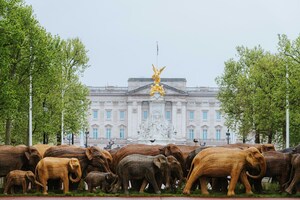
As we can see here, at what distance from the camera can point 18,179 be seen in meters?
20.1

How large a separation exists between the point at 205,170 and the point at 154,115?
80600mm

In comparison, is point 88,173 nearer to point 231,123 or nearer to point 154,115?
point 231,123

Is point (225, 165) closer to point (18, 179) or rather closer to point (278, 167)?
point (278, 167)

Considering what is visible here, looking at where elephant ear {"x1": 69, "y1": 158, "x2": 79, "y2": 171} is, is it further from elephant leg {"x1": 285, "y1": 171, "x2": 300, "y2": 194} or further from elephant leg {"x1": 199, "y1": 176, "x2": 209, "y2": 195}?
elephant leg {"x1": 285, "y1": 171, "x2": 300, "y2": 194}

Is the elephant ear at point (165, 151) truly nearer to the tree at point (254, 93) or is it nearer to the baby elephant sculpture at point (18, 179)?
the baby elephant sculpture at point (18, 179)

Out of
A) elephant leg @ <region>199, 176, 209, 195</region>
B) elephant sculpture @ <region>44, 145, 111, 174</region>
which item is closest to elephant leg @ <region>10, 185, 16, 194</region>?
elephant sculpture @ <region>44, 145, 111, 174</region>

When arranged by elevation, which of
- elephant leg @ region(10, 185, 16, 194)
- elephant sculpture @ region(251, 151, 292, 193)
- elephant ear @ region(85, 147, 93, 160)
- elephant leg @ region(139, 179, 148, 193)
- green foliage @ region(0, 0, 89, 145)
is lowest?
elephant leg @ region(10, 185, 16, 194)

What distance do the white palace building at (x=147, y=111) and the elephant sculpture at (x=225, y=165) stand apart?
124446mm

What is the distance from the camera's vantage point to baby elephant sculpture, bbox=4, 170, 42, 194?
65.7ft

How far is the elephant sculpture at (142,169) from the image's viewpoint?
19.9 meters

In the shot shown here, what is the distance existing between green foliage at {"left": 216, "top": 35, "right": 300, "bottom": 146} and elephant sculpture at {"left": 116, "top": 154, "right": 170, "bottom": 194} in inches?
999


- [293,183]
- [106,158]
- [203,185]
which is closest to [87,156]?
[106,158]

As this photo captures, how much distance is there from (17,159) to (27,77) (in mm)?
20948

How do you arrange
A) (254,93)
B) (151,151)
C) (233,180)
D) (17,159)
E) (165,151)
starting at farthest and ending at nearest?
(254,93), (151,151), (165,151), (17,159), (233,180)
